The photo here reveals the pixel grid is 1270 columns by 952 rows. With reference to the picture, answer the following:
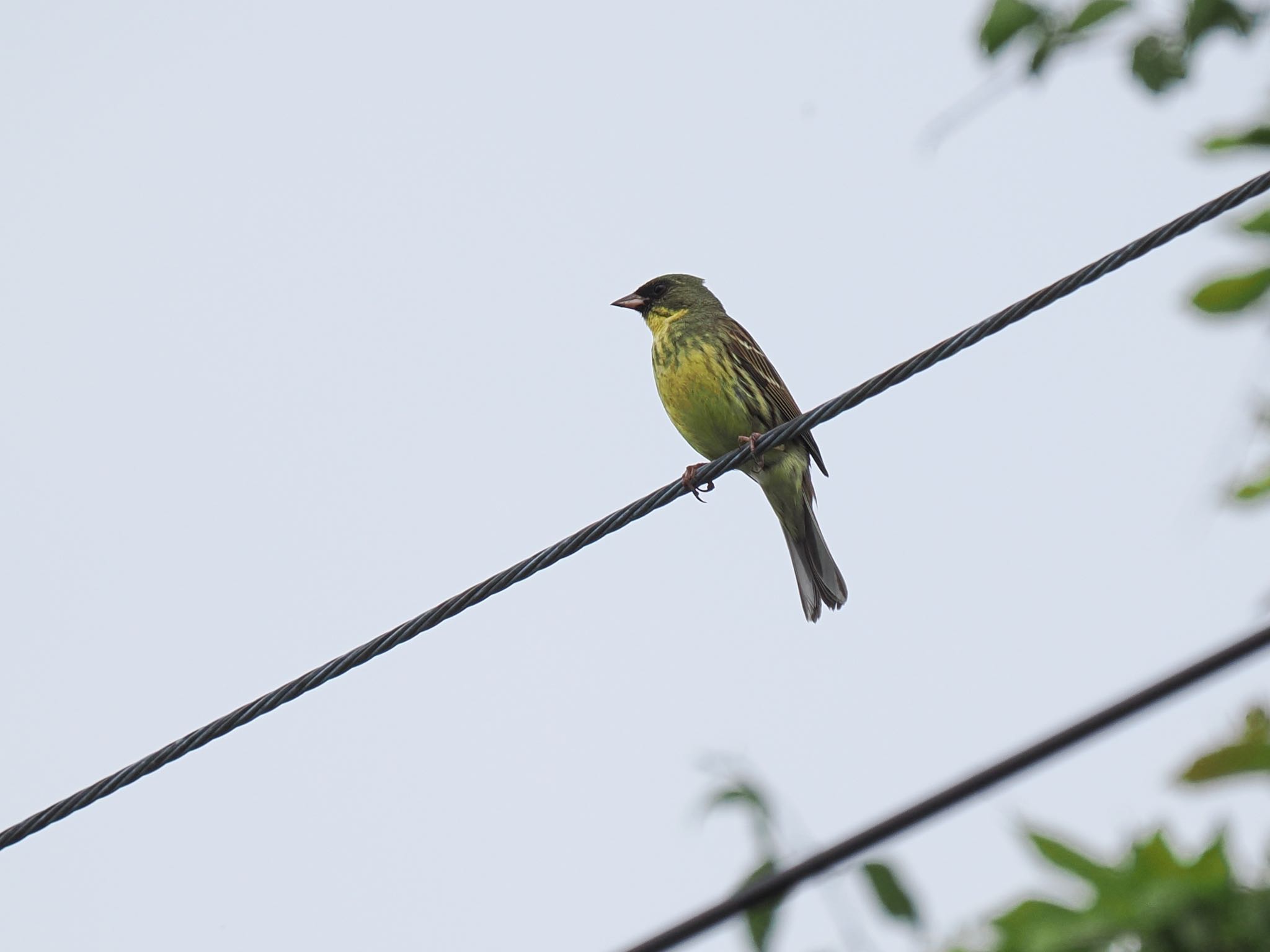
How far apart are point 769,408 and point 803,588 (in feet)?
3.12

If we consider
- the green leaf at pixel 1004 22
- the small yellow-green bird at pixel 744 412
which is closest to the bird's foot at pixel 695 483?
the small yellow-green bird at pixel 744 412

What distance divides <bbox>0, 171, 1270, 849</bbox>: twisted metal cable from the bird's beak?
13.1 feet

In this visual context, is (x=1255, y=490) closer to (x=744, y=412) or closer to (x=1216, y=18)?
(x=1216, y=18)

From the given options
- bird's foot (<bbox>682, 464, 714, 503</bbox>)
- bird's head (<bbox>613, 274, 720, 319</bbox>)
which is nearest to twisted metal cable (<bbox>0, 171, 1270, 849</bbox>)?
bird's foot (<bbox>682, 464, 714, 503</bbox>)

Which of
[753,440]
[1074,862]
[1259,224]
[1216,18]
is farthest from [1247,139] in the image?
[753,440]

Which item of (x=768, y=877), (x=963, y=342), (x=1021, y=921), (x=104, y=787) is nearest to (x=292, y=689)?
(x=104, y=787)

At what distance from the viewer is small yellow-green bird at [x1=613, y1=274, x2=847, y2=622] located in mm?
7379

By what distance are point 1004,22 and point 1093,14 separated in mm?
136

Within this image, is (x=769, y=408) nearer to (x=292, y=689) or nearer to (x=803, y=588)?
(x=803, y=588)

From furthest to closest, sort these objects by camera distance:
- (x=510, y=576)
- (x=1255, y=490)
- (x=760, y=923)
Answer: (x=510, y=576), (x=760, y=923), (x=1255, y=490)

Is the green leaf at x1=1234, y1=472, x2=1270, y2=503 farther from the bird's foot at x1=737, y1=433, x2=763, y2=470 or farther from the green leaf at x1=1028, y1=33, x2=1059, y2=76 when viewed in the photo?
the bird's foot at x1=737, y1=433, x2=763, y2=470

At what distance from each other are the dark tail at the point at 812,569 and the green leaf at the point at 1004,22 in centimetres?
534

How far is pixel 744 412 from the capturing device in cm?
738

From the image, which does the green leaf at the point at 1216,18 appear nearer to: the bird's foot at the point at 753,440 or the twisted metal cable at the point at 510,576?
the twisted metal cable at the point at 510,576
